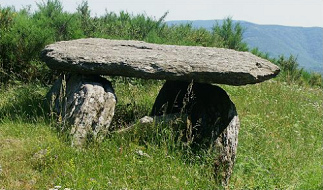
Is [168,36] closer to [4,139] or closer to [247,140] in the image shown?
[247,140]

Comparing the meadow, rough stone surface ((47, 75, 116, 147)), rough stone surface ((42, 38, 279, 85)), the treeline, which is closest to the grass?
the meadow

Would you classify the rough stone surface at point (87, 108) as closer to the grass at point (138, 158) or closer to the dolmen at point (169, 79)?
the dolmen at point (169, 79)

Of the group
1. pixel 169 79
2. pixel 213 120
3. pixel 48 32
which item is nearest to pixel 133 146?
pixel 169 79

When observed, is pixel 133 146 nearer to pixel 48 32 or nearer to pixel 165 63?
pixel 165 63

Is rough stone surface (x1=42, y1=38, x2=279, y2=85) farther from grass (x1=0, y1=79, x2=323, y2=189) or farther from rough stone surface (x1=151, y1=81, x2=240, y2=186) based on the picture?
grass (x1=0, y1=79, x2=323, y2=189)

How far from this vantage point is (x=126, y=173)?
16.6 ft

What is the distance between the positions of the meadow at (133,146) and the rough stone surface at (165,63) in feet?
2.37

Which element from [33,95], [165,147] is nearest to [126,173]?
[165,147]

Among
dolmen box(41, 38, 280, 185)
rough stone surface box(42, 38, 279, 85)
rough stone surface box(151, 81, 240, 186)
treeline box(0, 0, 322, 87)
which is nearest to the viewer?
rough stone surface box(151, 81, 240, 186)

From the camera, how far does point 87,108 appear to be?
609cm

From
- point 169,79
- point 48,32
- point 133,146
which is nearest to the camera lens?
point 133,146

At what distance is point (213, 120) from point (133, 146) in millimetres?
1302

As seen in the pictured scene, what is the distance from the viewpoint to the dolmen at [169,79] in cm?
579

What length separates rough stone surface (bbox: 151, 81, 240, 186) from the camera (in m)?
5.45
